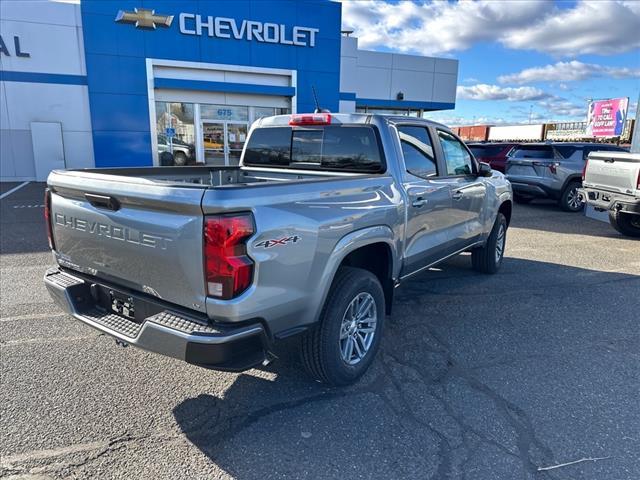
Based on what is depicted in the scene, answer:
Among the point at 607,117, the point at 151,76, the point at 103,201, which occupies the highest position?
the point at 607,117

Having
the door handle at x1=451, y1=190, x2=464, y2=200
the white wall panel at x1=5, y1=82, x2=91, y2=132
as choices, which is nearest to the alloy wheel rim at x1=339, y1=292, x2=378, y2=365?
the door handle at x1=451, y1=190, x2=464, y2=200

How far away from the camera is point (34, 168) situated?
16.7 meters

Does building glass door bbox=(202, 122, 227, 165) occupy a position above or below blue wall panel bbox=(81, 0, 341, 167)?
below

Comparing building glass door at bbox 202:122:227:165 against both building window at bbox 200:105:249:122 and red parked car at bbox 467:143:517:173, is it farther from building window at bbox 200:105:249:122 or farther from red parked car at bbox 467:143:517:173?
red parked car at bbox 467:143:517:173

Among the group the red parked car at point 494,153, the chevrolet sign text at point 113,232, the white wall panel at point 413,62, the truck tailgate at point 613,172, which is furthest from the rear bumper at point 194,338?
the white wall panel at point 413,62

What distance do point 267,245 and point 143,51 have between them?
53.9 ft

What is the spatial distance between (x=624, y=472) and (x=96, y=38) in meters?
18.3

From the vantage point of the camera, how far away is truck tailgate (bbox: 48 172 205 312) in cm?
236

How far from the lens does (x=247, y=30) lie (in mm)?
17188

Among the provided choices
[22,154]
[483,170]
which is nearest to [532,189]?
[483,170]

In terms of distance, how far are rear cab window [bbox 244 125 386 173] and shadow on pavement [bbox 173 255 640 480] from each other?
1.62 m

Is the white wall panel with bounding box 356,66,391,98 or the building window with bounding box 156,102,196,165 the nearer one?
the building window with bounding box 156,102,196,165

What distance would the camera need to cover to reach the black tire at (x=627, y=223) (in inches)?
350

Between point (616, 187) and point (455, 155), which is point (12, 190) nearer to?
point (455, 155)
